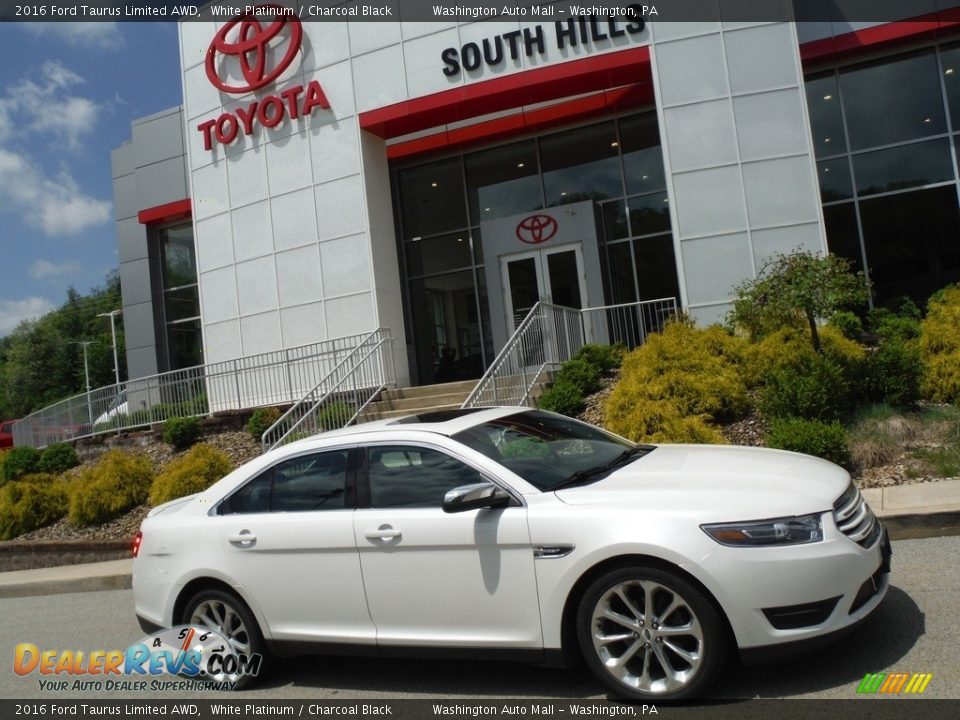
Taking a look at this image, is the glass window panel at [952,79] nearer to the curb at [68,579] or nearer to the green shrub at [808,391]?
the green shrub at [808,391]

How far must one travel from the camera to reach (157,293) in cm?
2456

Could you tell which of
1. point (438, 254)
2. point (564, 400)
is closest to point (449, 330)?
point (438, 254)

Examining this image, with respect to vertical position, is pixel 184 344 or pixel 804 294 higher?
pixel 184 344

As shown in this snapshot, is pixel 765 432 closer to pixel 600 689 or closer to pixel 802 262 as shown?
pixel 802 262

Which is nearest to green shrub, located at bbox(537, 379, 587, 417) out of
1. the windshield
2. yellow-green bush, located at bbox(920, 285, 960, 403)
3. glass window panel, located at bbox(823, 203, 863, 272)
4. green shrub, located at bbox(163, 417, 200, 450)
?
yellow-green bush, located at bbox(920, 285, 960, 403)

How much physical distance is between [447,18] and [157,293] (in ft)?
44.8

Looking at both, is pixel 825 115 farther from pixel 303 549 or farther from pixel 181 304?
pixel 181 304

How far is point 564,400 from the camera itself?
11312 millimetres

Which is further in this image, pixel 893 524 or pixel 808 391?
pixel 808 391

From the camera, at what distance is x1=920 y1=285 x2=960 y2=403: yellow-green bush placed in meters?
9.32

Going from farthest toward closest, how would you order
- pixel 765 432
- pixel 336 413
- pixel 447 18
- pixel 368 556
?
pixel 447 18 < pixel 336 413 < pixel 765 432 < pixel 368 556

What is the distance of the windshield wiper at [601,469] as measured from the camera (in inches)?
177

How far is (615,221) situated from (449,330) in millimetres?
4777

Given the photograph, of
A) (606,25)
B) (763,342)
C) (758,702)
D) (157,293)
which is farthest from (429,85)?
(758,702)
